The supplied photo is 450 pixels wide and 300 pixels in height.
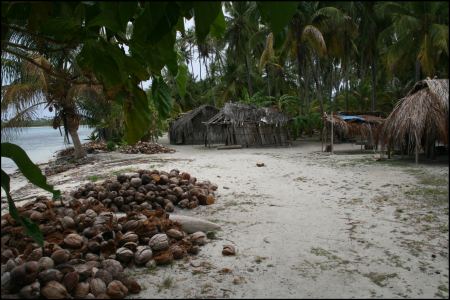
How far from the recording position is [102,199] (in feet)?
17.3

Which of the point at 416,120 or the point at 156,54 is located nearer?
the point at 156,54

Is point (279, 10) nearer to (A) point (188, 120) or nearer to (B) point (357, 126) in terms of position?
(B) point (357, 126)

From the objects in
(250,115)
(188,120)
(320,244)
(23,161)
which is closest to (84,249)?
(23,161)

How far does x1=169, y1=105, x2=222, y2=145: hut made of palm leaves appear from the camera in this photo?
23031mm

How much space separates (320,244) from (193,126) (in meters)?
19.9

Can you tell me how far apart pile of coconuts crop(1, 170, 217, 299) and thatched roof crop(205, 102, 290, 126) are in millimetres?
14115

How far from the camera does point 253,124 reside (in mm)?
18953

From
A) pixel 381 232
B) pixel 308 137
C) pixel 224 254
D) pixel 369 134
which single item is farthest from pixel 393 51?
pixel 224 254

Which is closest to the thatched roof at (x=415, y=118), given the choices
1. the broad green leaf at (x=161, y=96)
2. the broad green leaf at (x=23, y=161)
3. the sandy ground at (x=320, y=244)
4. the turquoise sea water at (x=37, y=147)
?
Answer: the sandy ground at (x=320, y=244)

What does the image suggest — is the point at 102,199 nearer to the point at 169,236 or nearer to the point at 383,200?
the point at 169,236

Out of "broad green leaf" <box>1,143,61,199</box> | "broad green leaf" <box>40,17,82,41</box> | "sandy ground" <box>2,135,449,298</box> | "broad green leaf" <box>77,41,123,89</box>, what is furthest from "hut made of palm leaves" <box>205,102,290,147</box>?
"broad green leaf" <box>1,143,61,199</box>

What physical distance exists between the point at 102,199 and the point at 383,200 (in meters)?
3.97

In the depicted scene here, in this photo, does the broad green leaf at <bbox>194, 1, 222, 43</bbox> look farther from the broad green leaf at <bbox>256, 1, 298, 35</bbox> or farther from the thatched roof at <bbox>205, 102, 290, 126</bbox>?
the thatched roof at <bbox>205, 102, 290, 126</bbox>

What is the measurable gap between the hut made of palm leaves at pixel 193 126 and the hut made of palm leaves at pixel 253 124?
12.4 feet
